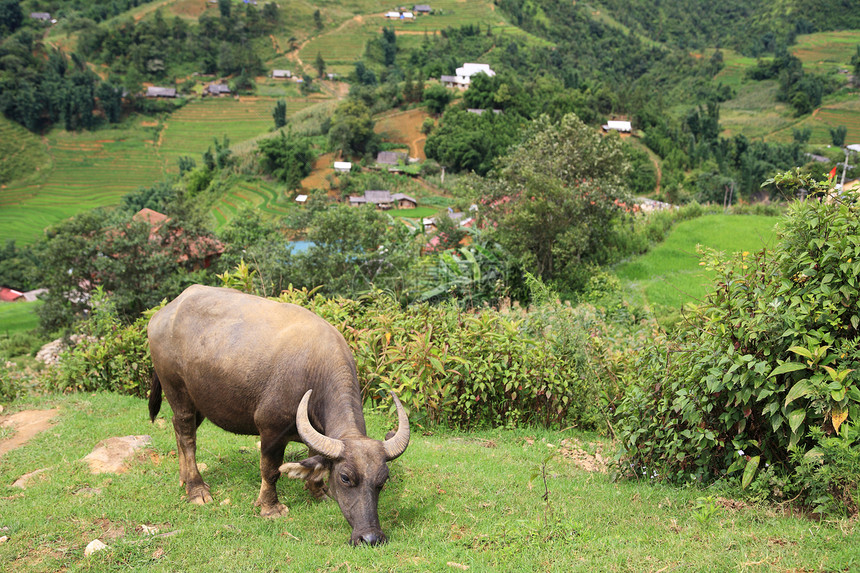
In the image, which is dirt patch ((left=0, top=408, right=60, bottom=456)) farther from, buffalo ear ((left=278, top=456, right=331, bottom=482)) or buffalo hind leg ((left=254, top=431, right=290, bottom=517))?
buffalo ear ((left=278, top=456, right=331, bottom=482))

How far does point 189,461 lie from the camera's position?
511cm

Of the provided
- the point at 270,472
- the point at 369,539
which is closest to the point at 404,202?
the point at 270,472

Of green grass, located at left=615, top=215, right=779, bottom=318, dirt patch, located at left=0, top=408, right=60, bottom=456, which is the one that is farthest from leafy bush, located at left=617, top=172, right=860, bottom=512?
green grass, located at left=615, top=215, right=779, bottom=318

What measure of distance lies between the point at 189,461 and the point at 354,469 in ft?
5.77

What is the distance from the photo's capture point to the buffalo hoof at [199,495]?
494 cm

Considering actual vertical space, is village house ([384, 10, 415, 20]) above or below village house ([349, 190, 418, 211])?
above

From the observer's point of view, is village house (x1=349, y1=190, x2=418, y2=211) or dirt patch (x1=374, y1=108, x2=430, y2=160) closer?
village house (x1=349, y1=190, x2=418, y2=211)

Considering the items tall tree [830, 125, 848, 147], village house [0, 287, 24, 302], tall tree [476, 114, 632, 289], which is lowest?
village house [0, 287, 24, 302]

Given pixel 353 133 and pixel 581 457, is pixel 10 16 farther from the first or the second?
pixel 581 457

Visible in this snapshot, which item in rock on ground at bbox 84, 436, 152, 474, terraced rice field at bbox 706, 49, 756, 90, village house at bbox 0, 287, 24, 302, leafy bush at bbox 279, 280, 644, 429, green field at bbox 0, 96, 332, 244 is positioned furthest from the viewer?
terraced rice field at bbox 706, 49, 756, 90

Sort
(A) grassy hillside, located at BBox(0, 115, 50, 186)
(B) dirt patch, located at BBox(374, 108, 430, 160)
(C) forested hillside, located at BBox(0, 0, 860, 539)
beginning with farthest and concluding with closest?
(A) grassy hillside, located at BBox(0, 115, 50, 186)
(B) dirt patch, located at BBox(374, 108, 430, 160)
(C) forested hillside, located at BBox(0, 0, 860, 539)

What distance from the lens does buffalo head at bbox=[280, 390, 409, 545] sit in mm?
4152

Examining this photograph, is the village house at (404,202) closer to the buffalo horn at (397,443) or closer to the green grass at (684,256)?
the green grass at (684,256)

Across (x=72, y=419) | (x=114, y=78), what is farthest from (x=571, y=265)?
(x=114, y=78)
